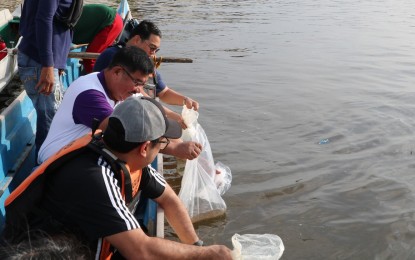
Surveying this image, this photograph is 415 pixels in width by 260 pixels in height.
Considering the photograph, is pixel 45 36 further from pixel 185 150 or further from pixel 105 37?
pixel 105 37

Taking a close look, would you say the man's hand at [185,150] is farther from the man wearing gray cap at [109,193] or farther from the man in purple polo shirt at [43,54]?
the man in purple polo shirt at [43,54]

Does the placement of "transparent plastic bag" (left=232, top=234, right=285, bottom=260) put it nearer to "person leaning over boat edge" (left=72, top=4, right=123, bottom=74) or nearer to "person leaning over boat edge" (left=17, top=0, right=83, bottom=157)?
"person leaning over boat edge" (left=17, top=0, right=83, bottom=157)

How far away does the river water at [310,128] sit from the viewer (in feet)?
14.9

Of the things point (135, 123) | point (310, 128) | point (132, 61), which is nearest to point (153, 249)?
point (135, 123)

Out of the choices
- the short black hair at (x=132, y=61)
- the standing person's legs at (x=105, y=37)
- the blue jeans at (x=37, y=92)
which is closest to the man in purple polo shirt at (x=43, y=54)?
the blue jeans at (x=37, y=92)

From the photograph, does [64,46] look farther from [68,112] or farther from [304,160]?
[304,160]

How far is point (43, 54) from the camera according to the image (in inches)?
147

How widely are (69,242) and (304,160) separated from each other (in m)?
4.09

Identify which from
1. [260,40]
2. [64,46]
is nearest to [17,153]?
[64,46]

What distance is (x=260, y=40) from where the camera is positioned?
14008 millimetres

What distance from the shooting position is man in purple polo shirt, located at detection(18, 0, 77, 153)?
12.3ft

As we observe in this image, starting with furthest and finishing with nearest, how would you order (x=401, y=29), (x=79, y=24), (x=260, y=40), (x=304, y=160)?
(x=401, y=29) → (x=260, y=40) → (x=79, y=24) → (x=304, y=160)

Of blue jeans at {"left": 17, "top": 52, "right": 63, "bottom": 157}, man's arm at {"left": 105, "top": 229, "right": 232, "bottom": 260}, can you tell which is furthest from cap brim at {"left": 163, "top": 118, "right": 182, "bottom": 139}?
blue jeans at {"left": 17, "top": 52, "right": 63, "bottom": 157}

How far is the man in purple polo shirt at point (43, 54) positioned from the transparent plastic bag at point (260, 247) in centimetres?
→ 193
